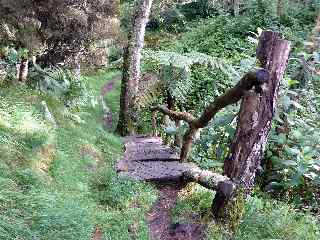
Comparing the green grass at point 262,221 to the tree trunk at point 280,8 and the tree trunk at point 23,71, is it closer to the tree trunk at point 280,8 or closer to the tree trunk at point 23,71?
the tree trunk at point 23,71

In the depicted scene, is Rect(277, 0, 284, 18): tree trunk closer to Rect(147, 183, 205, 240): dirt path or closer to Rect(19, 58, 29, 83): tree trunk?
Rect(19, 58, 29, 83): tree trunk

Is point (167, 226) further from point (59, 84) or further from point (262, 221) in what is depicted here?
point (59, 84)

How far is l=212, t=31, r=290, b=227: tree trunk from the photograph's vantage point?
17.3 ft

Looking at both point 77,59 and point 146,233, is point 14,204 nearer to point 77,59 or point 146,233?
point 146,233

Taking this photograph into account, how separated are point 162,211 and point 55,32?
14.8ft

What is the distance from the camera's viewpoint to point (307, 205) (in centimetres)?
690

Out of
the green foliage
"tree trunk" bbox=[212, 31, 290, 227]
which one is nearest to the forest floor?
"tree trunk" bbox=[212, 31, 290, 227]

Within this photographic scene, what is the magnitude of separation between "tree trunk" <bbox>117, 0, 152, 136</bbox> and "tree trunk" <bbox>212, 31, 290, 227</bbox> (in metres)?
7.29

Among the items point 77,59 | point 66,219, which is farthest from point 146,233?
point 77,59

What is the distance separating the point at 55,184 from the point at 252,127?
2579mm

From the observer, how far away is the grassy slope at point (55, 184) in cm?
452

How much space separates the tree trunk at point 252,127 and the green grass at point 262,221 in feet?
0.64

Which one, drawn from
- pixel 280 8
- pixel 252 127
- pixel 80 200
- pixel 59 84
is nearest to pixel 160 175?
pixel 80 200

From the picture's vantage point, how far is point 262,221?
5504 millimetres
